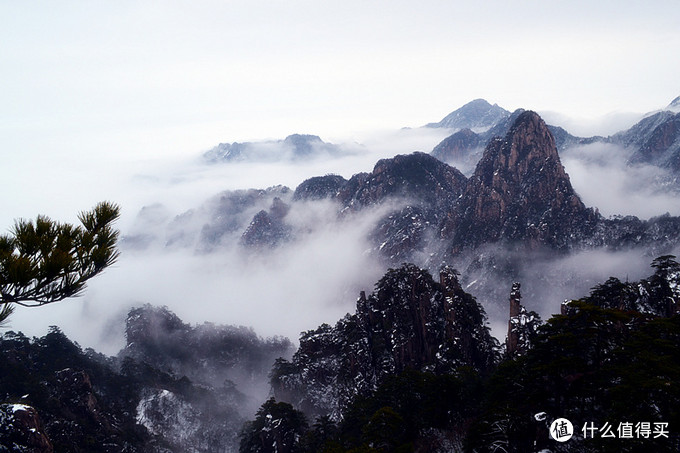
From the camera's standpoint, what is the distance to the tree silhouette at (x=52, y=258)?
9.67 meters

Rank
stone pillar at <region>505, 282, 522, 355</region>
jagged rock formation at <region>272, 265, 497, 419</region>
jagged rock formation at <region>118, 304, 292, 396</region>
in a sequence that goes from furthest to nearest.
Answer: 1. jagged rock formation at <region>118, 304, 292, 396</region>
2. jagged rock formation at <region>272, 265, 497, 419</region>
3. stone pillar at <region>505, 282, 522, 355</region>

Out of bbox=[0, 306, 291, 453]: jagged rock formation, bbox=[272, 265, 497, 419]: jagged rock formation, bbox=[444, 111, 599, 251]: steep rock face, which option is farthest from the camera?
bbox=[444, 111, 599, 251]: steep rock face

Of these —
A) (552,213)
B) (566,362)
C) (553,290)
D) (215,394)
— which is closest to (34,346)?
(215,394)

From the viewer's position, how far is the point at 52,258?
999cm

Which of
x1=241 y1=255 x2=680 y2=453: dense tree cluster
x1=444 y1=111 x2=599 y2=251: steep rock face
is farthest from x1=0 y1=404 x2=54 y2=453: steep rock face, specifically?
x1=444 y1=111 x2=599 y2=251: steep rock face

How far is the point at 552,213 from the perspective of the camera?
148125 mm

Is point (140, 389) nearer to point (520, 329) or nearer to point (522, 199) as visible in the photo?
point (520, 329)

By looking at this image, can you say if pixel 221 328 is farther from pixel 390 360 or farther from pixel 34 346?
pixel 390 360

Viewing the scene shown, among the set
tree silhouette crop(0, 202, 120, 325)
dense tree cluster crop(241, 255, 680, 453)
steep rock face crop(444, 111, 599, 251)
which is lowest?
tree silhouette crop(0, 202, 120, 325)

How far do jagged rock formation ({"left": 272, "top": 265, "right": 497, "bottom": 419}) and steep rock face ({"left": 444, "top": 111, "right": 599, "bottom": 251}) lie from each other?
299 ft

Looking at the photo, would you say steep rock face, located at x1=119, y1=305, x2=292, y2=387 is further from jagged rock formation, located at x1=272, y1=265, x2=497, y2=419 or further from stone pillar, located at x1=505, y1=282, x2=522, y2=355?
stone pillar, located at x1=505, y1=282, x2=522, y2=355

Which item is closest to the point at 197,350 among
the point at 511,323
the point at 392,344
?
the point at 392,344

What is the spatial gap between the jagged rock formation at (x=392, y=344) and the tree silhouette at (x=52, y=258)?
190ft

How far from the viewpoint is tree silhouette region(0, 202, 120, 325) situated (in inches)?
381
